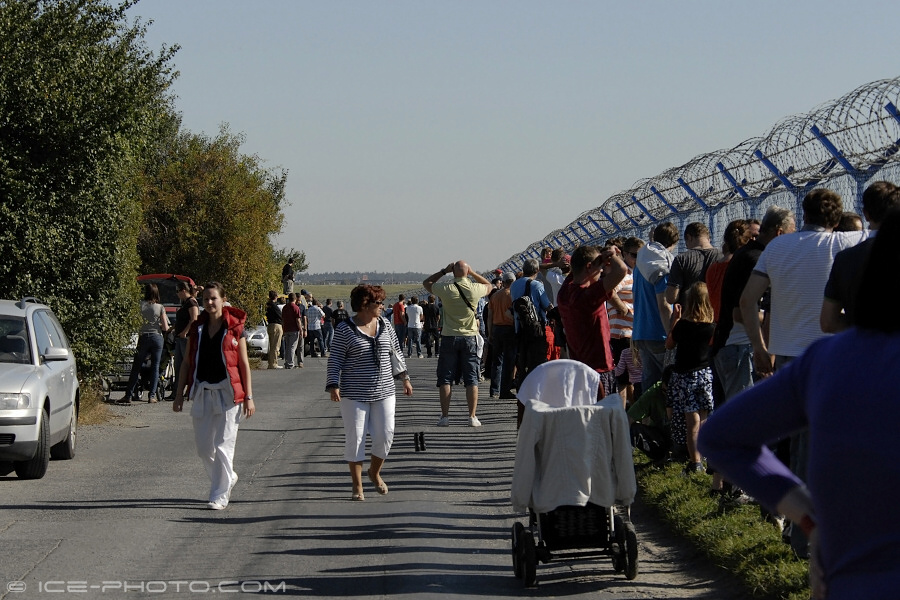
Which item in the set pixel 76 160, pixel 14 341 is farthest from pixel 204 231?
pixel 14 341

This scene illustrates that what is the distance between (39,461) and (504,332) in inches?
336

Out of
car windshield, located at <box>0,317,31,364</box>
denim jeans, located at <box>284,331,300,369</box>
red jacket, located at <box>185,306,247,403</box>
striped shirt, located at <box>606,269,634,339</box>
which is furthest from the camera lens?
Answer: denim jeans, located at <box>284,331,300,369</box>

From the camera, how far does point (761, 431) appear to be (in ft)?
8.49

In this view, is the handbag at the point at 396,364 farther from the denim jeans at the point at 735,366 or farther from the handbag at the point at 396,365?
the denim jeans at the point at 735,366

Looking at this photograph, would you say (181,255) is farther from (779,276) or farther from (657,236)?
(779,276)

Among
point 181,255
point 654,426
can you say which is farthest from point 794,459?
point 181,255

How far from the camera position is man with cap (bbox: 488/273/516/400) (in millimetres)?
18091

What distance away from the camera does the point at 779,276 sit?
712 centimetres

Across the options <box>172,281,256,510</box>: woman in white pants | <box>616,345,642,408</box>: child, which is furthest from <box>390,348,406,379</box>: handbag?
<box>616,345,642,408</box>: child

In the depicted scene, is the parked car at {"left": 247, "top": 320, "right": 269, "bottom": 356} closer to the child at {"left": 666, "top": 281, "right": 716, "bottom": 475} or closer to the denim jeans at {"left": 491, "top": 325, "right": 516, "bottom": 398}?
the denim jeans at {"left": 491, "top": 325, "right": 516, "bottom": 398}

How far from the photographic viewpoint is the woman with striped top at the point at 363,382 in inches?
394

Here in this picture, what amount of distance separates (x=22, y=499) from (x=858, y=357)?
352 inches

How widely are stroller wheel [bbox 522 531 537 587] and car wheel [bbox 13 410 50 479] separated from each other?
5937mm

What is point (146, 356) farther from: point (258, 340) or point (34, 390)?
point (258, 340)
